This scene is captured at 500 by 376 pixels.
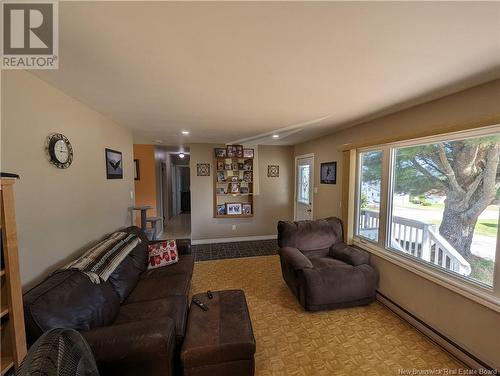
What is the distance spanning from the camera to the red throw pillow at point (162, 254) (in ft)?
8.62

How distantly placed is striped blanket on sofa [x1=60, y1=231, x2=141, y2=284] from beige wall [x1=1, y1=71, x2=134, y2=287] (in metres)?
0.21

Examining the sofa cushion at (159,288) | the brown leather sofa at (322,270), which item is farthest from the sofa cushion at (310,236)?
the sofa cushion at (159,288)

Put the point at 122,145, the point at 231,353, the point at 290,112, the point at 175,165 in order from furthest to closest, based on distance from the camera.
Result: the point at 175,165 → the point at 122,145 → the point at 290,112 → the point at 231,353

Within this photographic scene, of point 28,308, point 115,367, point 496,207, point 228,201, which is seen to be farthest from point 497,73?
point 228,201

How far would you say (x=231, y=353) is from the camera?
1420mm

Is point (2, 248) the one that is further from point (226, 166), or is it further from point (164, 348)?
point (226, 166)

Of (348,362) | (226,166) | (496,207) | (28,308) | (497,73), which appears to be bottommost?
(348,362)

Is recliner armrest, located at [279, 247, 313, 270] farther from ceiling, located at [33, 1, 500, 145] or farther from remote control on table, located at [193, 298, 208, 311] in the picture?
ceiling, located at [33, 1, 500, 145]

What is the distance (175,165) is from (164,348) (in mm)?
7953

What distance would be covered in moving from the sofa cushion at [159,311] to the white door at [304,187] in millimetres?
3317

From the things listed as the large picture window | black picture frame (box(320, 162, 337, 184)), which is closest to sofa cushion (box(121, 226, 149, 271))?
the large picture window

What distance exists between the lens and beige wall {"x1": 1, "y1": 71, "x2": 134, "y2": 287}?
4.67ft

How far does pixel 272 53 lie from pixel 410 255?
249cm

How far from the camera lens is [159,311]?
5.75ft
